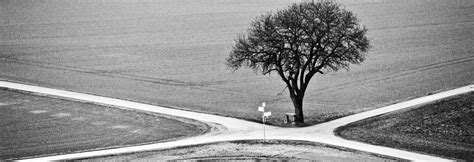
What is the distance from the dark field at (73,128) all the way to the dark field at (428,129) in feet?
36.1

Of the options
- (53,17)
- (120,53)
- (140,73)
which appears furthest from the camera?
(53,17)

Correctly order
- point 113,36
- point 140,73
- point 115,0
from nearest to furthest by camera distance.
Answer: point 140,73
point 113,36
point 115,0

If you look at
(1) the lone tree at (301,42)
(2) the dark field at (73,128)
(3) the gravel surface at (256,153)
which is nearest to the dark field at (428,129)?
(3) the gravel surface at (256,153)

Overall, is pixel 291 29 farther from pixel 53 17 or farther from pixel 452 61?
pixel 53 17

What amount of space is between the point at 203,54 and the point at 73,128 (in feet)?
116

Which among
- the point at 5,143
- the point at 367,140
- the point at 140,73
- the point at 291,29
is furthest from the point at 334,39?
the point at 140,73

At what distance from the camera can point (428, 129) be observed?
48.5m

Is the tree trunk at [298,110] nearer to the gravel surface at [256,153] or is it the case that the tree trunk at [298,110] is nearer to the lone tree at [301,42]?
the lone tree at [301,42]

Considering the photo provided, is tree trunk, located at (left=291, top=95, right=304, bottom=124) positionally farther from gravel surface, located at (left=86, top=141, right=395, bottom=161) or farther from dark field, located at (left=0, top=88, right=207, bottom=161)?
gravel surface, located at (left=86, top=141, right=395, bottom=161)

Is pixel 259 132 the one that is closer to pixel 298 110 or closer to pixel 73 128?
pixel 298 110

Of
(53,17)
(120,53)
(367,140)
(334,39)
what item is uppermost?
(53,17)

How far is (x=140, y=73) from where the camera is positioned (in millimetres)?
75938

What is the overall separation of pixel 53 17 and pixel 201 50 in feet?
102

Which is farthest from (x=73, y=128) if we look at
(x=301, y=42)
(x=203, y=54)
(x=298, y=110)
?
(x=203, y=54)
